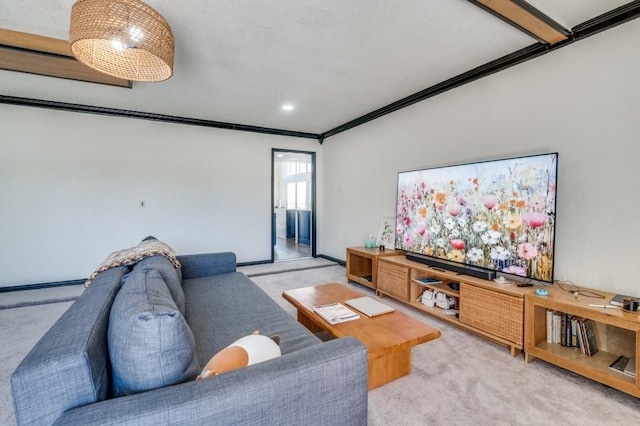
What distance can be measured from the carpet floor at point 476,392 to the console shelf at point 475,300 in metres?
0.12

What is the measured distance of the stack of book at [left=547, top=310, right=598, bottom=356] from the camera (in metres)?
2.06

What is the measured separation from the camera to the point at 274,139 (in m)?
5.39

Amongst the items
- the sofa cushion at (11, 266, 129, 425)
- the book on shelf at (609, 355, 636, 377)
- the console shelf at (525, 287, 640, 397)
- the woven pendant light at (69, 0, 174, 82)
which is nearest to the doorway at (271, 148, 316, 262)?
the woven pendant light at (69, 0, 174, 82)

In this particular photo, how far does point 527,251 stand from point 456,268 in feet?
2.02

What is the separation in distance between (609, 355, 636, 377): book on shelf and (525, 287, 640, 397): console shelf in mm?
26

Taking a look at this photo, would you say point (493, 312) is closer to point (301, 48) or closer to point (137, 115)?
point (301, 48)

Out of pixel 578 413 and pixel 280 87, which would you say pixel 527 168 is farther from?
pixel 280 87

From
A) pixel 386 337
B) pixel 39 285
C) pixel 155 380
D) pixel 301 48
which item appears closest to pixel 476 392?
pixel 386 337

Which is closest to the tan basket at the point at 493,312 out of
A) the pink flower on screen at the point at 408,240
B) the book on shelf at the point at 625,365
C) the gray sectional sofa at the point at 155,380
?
the book on shelf at the point at 625,365

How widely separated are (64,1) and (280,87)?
1.93 metres

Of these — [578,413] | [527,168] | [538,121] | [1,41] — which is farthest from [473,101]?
[1,41]

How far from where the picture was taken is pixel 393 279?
3.38 meters

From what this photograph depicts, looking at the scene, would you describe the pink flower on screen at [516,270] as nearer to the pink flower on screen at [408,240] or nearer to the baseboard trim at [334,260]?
the pink flower on screen at [408,240]

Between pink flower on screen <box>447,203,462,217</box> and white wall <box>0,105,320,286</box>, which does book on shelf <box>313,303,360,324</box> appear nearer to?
pink flower on screen <box>447,203,462,217</box>
